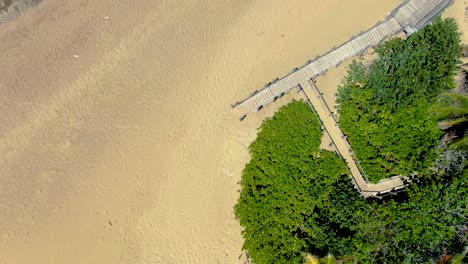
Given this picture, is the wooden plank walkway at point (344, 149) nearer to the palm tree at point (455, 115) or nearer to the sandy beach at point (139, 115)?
the sandy beach at point (139, 115)

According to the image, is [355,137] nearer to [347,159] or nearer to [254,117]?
[347,159]

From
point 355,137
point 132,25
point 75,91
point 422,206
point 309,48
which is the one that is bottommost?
point 422,206

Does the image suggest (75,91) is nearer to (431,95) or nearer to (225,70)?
(225,70)

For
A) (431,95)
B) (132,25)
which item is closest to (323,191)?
(431,95)

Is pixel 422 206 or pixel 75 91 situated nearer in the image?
pixel 422 206

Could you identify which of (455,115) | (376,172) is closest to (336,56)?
(376,172)

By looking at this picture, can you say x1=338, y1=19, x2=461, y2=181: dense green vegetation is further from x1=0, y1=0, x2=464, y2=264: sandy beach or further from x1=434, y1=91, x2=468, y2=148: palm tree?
x1=0, y1=0, x2=464, y2=264: sandy beach

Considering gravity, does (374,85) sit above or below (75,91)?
below

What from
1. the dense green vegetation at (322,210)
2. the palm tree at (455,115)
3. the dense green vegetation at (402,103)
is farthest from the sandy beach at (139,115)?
the palm tree at (455,115)
